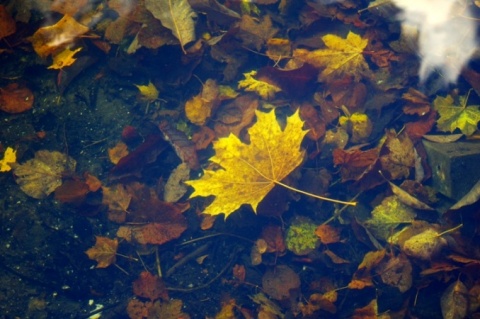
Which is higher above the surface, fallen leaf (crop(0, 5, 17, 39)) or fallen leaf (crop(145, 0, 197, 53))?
fallen leaf (crop(145, 0, 197, 53))

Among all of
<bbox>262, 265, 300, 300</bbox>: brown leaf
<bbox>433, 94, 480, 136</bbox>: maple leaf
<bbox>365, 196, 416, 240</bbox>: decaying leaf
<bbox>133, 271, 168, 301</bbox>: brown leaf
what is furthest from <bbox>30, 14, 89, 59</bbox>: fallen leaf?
<bbox>433, 94, 480, 136</bbox>: maple leaf

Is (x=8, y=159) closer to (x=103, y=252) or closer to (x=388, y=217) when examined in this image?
(x=103, y=252)

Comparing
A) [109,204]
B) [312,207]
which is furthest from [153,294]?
[312,207]

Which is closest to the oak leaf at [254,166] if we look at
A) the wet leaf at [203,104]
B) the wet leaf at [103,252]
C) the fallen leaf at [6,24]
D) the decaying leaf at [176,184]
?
the decaying leaf at [176,184]

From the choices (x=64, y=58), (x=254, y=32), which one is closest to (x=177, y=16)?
(x=254, y=32)

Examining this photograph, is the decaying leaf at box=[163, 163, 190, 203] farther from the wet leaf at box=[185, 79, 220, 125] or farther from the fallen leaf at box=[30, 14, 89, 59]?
the fallen leaf at box=[30, 14, 89, 59]
